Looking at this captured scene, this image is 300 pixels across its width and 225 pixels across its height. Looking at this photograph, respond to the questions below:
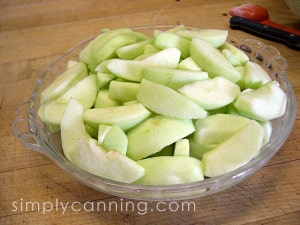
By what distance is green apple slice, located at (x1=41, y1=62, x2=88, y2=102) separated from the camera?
2.36 feet

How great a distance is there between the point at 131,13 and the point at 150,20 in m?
0.09

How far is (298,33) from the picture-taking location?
3.41 ft

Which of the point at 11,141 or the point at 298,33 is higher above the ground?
the point at 298,33

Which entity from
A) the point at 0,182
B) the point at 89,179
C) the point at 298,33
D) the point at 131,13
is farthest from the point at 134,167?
the point at 131,13

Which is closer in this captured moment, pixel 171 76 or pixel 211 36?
pixel 171 76

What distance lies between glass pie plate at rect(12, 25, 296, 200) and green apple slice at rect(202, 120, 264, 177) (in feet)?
0.04

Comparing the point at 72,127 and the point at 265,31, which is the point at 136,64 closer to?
the point at 72,127

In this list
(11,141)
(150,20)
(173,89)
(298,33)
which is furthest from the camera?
(150,20)

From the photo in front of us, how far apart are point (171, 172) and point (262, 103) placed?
8.1 inches

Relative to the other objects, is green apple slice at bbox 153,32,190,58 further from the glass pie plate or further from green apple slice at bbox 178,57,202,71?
the glass pie plate

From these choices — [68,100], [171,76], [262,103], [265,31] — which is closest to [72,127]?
[68,100]

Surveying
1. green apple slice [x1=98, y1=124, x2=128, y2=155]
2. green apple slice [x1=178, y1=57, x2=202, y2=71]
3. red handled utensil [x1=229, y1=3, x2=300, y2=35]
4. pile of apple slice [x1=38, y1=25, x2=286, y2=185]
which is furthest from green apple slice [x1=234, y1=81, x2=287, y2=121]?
red handled utensil [x1=229, y1=3, x2=300, y2=35]

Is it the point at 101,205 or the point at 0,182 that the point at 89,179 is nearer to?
the point at 101,205

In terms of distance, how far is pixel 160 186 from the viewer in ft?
1.73
